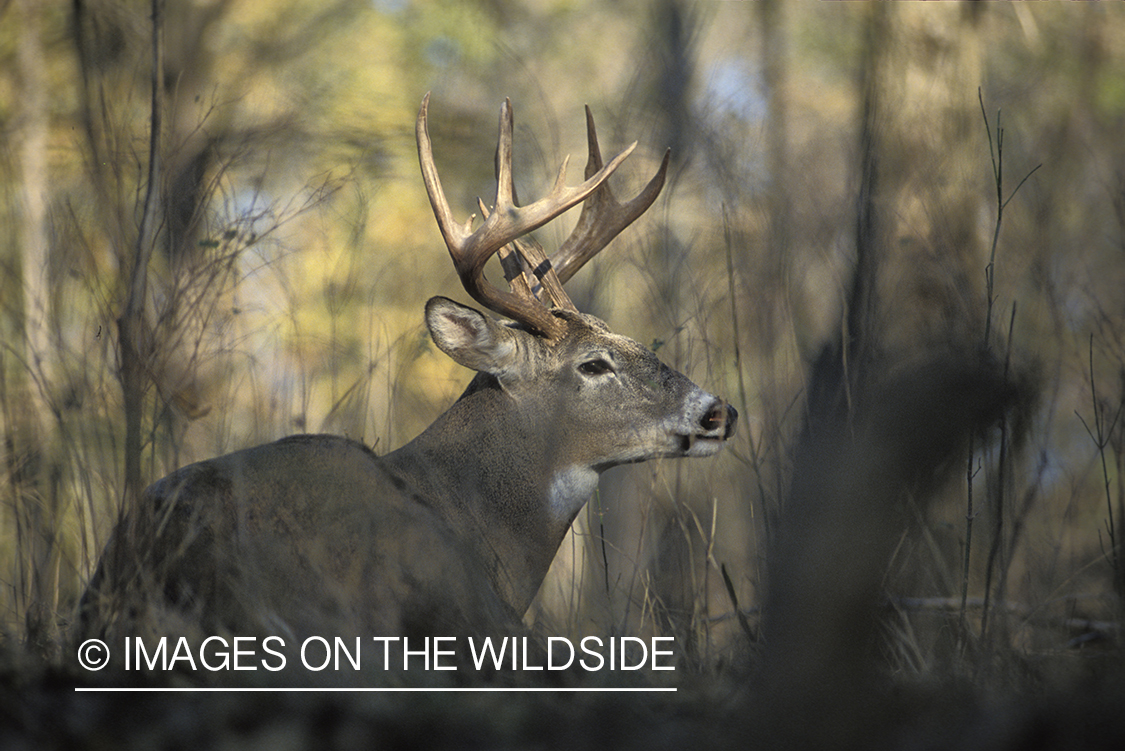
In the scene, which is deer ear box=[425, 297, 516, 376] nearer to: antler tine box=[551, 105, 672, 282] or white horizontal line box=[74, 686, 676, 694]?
antler tine box=[551, 105, 672, 282]

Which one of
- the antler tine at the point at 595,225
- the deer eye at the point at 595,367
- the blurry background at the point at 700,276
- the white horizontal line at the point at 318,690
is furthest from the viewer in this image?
the antler tine at the point at 595,225

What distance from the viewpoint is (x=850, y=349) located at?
0.91m

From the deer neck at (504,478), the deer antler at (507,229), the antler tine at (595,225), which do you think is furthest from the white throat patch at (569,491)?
the antler tine at (595,225)

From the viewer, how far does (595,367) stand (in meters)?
3.70

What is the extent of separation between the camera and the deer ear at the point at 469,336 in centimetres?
344

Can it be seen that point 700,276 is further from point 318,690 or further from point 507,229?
point 318,690

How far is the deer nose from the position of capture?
3.29m

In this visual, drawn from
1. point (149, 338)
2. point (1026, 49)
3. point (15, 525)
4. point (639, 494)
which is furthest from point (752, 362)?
point (15, 525)

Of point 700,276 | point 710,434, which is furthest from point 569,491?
point 700,276

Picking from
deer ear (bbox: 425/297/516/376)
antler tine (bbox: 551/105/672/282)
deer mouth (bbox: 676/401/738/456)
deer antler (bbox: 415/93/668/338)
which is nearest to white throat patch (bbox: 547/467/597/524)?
deer mouth (bbox: 676/401/738/456)

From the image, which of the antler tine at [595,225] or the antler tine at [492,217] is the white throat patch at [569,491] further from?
the antler tine at [595,225]

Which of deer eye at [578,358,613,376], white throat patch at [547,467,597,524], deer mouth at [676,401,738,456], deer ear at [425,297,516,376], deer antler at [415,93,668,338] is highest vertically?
deer antler at [415,93,668,338]

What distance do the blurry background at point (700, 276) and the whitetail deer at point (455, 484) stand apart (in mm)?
180

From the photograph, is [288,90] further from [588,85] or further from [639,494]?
[588,85]
